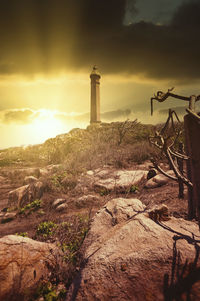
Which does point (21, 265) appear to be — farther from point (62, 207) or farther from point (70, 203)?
point (70, 203)

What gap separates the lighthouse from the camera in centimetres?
2861

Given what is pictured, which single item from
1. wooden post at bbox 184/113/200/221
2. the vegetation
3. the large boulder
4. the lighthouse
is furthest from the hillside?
the lighthouse

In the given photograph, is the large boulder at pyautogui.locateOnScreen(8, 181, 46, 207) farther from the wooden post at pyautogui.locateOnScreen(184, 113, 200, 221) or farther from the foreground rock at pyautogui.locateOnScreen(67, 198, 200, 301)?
the wooden post at pyautogui.locateOnScreen(184, 113, 200, 221)

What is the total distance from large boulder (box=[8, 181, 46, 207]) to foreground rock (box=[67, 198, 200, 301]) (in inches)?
173

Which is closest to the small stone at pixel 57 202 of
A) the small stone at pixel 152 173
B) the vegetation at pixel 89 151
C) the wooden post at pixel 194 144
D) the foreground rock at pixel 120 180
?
the foreground rock at pixel 120 180

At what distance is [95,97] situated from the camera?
96.6ft

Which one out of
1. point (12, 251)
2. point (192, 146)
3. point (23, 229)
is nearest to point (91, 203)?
point (23, 229)

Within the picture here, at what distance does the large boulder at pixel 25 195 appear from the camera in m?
5.37

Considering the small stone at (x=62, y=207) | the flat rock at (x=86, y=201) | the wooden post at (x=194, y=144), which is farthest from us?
the flat rock at (x=86, y=201)

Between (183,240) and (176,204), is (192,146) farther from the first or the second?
(176,204)

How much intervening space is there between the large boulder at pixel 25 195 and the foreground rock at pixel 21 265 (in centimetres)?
369

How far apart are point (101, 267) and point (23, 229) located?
3203 millimetres

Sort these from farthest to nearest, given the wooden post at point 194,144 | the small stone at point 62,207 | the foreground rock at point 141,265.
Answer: the small stone at point 62,207, the foreground rock at point 141,265, the wooden post at point 194,144

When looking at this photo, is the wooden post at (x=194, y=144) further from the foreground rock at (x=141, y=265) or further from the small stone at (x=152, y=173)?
the small stone at (x=152, y=173)
